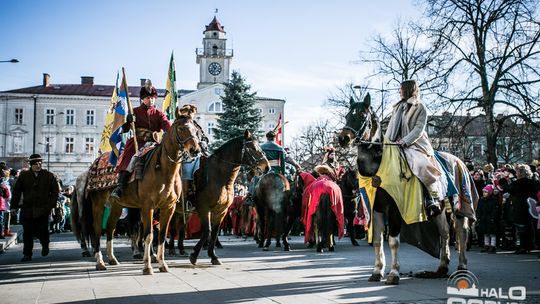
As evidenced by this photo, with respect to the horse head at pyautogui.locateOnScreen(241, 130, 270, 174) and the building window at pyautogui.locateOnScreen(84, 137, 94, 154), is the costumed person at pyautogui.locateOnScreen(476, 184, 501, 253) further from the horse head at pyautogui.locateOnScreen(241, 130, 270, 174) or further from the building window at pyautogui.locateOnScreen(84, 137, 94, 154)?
the building window at pyautogui.locateOnScreen(84, 137, 94, 154)

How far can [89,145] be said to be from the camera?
91562mm

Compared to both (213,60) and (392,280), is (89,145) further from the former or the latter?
(392,280)

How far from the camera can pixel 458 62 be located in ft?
90.4

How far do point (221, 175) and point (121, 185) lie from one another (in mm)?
2000

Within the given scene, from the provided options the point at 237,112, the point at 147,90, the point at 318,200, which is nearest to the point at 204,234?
the point at 147,90

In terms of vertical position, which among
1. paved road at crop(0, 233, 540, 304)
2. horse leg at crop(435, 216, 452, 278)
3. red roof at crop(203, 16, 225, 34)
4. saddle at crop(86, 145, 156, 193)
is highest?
red roof at crop(203, 16, 225, 34)

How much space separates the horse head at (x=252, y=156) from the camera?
11180 mm

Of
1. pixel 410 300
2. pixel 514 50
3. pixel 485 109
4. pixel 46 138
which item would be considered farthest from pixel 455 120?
pixel 46 138

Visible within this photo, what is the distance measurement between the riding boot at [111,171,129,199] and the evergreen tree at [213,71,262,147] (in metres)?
43.3

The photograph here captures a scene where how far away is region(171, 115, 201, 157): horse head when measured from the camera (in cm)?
948

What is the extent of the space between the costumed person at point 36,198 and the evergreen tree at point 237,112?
3987 centimetres

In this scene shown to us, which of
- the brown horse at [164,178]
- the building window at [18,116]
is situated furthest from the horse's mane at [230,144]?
the building window at [18,116]

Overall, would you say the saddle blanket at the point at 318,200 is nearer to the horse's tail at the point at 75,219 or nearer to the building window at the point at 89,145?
the horse's tail at the point at 75,219

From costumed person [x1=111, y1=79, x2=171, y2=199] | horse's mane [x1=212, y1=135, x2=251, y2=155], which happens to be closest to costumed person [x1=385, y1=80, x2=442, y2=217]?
horse's mane [x1=212, y1=135, x2=251, y2=155]
